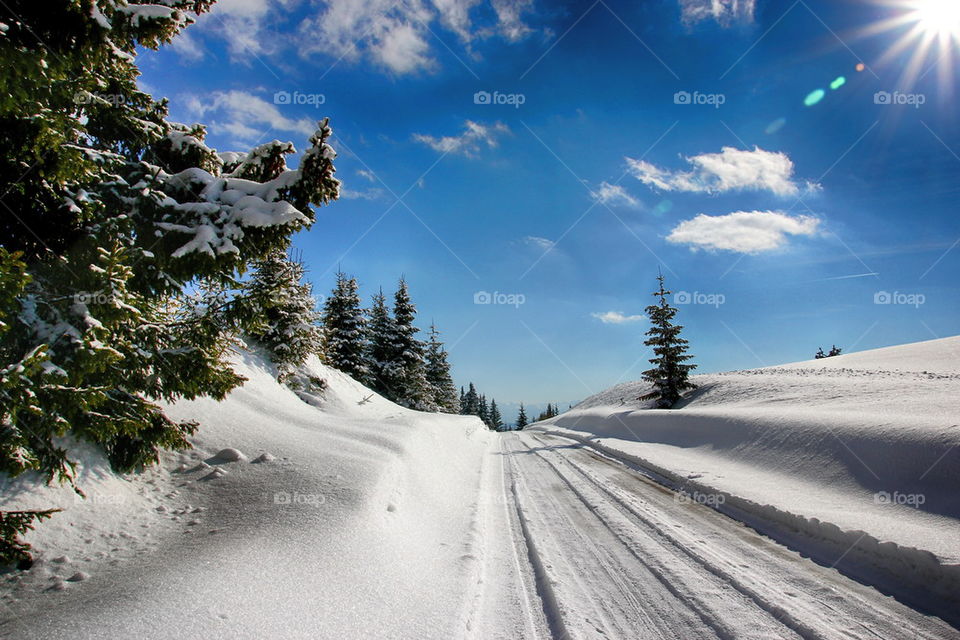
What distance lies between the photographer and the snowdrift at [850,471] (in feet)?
15.4

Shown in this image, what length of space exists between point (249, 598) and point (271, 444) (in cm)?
406

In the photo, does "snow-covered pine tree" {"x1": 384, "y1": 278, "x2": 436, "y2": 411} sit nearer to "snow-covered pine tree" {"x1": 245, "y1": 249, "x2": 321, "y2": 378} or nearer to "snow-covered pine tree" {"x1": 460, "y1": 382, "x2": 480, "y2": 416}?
"snow-covered pine tree" {"x1": 245, "y1": 249, "x2": 321, "y2": 378}

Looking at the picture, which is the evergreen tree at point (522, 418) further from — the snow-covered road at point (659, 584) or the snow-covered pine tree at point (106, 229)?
the snow-covered pine tree at point (106, 229)

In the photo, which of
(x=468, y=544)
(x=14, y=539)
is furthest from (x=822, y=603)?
(x=14, y=539)

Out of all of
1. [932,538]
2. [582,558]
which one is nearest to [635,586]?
[582,558]

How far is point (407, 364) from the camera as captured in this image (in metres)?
27.5

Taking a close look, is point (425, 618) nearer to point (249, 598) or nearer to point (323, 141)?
point (249, 598)

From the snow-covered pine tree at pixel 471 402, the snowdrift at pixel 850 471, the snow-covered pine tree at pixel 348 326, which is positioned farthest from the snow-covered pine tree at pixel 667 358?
the snow-covered pine tree at pixel 471 402

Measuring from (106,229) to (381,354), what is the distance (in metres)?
23.7

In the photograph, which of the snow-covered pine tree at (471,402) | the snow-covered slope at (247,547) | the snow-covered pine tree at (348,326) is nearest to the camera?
the snow-covered slope at (247,547)

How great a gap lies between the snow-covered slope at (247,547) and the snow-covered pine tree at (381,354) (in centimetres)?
1961

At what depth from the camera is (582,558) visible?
4.96 m

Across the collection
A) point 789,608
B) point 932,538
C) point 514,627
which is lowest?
point 514,627

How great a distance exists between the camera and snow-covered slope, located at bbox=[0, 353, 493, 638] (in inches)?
122
